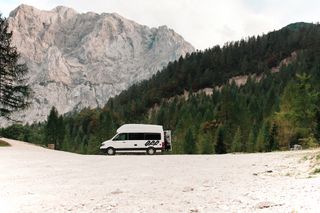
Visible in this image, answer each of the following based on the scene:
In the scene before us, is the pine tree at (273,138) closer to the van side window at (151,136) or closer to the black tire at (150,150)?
the van side window at (151,136)

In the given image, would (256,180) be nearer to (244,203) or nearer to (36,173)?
(244,203)

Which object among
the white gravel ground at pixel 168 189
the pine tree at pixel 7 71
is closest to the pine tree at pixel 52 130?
the pine tree at pixel 7 71

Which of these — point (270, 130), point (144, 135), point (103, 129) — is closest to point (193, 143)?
point (270, 130)

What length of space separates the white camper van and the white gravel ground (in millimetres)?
19360

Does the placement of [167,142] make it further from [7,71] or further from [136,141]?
[7,71]

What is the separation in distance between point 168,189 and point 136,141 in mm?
27835

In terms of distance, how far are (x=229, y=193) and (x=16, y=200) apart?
7.20 metres

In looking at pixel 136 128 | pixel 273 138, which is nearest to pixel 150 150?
pixel 136 128

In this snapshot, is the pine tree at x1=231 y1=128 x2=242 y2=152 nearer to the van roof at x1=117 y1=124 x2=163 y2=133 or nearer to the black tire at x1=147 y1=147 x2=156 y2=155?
the van roof at x1=117 y1=124 x2=163 y2=133

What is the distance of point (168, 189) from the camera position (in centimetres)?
1703

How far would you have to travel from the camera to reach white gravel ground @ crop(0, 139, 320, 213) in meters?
13.5

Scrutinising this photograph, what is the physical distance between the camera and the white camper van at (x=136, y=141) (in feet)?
146

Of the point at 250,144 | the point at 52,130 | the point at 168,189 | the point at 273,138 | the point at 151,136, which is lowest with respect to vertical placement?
the point at 168,189

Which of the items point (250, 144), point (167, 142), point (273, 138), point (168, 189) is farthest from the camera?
point (250, 144)
